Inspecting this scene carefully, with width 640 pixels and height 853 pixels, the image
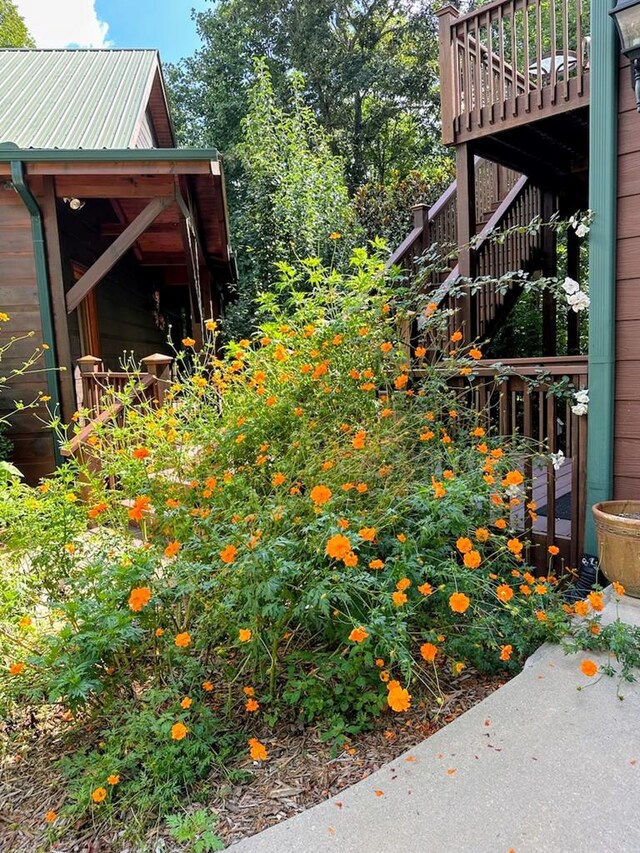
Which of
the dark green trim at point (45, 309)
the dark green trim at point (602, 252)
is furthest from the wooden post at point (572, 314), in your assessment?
the dark green trim at point (45, 309)

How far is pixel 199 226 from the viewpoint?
24.6 ft

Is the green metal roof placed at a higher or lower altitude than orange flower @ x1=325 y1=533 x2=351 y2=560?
higher

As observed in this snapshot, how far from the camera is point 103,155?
469cm

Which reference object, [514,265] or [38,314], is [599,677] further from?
[38,314]

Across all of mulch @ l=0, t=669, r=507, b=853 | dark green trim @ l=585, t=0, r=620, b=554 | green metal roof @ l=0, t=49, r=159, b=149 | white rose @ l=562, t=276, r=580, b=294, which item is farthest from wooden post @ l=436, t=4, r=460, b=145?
mulch @ l=0, t=669, r=507, b=853

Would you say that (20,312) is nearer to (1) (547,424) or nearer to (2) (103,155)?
(2) (103,155)

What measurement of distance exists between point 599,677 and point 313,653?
3.45 feet

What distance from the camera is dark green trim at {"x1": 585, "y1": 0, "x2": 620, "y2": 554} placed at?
9.22 feet

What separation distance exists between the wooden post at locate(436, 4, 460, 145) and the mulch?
14.1 feet

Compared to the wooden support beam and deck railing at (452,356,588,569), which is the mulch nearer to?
deck railing at (452,356,588,569)

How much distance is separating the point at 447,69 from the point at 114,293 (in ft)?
16.7

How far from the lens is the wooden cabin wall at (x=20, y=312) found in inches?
208

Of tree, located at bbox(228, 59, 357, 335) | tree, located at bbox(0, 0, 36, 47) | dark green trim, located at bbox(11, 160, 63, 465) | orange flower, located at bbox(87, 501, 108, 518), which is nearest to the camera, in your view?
orange flower, located at bbox(87, 501, 108, 518)

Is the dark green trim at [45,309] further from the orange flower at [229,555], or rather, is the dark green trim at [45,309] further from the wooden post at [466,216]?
the orange flower at [229,555]
